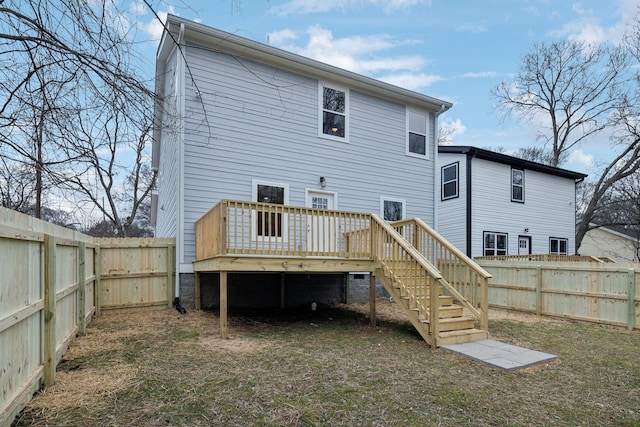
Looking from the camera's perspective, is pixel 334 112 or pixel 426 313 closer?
pixel 426 313

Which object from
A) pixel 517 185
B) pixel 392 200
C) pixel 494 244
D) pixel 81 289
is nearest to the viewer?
pixel 81 289

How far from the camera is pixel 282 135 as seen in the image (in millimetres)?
9195

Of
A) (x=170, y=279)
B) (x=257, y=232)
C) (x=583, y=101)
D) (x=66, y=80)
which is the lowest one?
(x=170, y=279)

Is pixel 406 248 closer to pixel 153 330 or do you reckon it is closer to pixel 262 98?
pixel 153 330

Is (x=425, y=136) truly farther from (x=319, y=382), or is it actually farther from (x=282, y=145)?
(x=319, y=382)

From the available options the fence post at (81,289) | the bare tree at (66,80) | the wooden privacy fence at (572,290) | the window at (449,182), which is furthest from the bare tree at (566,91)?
the fence post at (81,289)

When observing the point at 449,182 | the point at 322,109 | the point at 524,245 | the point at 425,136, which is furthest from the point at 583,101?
the point at 322,109

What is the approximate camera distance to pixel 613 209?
68.8 feet

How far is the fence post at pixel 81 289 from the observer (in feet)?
17.7

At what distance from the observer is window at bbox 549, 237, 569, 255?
16.3 meters

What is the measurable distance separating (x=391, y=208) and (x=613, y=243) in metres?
25.5

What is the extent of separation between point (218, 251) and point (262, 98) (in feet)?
15.1

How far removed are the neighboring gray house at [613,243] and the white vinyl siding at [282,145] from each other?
69.5 ft

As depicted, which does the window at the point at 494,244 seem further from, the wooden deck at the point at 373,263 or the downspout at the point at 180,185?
the downspout at the point at 180,185
